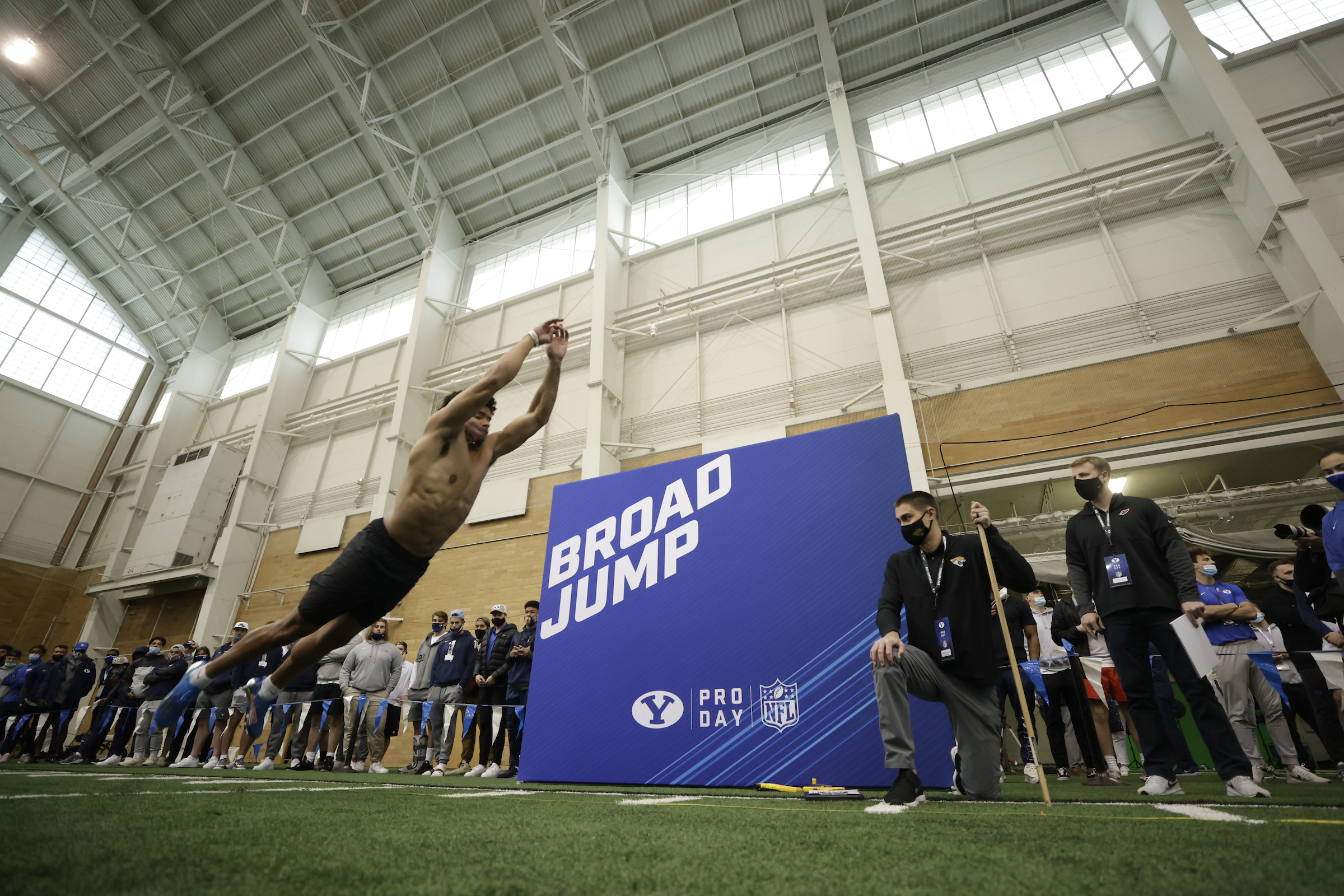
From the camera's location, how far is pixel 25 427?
14.7 metres

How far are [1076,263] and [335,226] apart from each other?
49.2 ft

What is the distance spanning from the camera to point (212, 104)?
509 inches

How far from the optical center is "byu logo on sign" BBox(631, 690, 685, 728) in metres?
4.10

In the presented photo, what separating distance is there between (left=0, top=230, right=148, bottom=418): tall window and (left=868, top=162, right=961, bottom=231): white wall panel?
19.2 meters

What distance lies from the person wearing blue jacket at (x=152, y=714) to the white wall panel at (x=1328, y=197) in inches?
567

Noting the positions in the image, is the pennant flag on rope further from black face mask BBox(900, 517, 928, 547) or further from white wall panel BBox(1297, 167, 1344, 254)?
white wall panel BBox(1297, 167, 1344, 254)

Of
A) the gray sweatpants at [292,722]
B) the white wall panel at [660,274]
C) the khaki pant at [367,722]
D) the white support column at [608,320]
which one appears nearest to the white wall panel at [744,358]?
the white wall panel at [660,274]

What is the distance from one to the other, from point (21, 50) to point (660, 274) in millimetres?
11477

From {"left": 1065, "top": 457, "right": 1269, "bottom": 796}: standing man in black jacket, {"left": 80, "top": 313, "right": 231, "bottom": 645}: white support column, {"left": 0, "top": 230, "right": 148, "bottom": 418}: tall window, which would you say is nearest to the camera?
{"left": 1065, "top": 457, "right": 1269, "bottom": 796}: standing man in black jacket

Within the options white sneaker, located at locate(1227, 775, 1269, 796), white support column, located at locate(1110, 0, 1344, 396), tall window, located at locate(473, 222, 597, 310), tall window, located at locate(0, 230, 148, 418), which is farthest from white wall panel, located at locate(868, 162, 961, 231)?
tall window, located at locate(0, 230, 148, 418)

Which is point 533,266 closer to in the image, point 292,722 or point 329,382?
point 329,382

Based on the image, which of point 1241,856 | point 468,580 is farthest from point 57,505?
point 1241,856

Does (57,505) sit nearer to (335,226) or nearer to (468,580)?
(335,226)

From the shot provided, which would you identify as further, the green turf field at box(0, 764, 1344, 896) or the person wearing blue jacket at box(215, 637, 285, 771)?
the person wearing blue jacket at box(215, 637, 285, 771)
